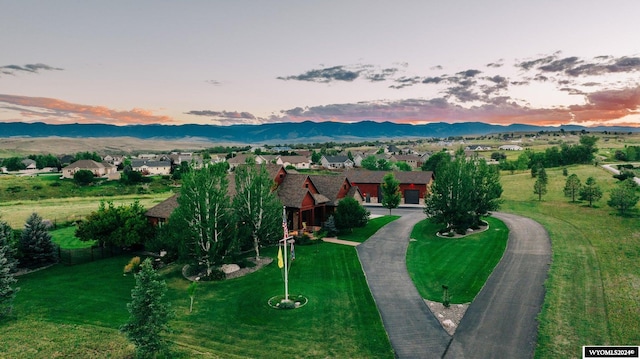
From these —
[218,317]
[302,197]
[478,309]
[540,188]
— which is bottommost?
[218,317]

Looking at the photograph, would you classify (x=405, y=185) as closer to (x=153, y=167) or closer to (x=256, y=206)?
(x=256, y=206)

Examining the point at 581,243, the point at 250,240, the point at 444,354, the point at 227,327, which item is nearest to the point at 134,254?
the point at 250,240

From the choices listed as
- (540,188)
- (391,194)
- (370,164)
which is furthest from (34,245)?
(370,164)

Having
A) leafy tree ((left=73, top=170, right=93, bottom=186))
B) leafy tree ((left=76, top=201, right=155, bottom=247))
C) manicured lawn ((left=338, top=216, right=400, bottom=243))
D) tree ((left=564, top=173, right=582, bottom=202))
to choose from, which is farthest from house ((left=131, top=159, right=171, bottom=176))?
tree ((left=564, top=173, right=582, bottom=202))

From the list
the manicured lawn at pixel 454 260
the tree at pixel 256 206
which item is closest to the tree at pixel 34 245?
the tree at pixel 256 206

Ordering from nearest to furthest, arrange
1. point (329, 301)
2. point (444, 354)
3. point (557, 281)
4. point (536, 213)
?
point (444, 354) < point (329, 301) < point (557, 281) < point (536, 213)

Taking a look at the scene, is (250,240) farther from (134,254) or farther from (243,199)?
(134,254)

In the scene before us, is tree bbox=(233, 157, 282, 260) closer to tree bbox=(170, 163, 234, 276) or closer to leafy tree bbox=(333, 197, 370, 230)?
tree bbox=(170, 163, 234, 276)
